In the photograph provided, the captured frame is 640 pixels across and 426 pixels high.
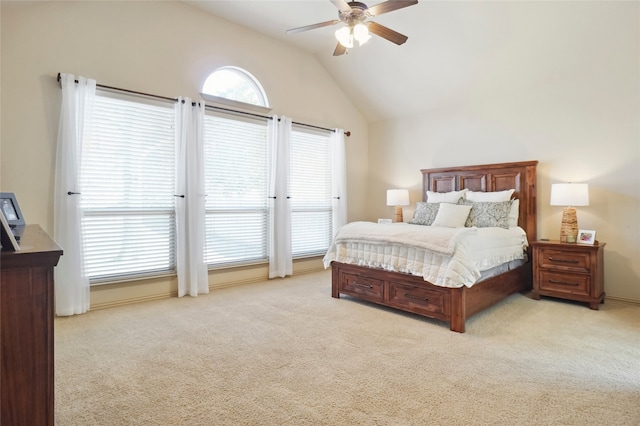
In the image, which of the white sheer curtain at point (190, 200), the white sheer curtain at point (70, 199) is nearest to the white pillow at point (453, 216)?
the white sheer curtain at point (190, 200)

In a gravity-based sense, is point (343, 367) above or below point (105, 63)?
below

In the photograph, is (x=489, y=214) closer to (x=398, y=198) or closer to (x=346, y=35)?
(x=398, y=198)

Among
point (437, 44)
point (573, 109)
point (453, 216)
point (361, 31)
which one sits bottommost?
point (453, 216)

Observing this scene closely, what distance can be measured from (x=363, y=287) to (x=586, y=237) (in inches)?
94.6

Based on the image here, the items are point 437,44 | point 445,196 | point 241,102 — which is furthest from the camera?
point 445,196

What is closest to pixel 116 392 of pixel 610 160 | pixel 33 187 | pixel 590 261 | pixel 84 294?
pixel 84 294

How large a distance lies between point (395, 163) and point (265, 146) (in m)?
2.32

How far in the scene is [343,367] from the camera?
7.15ft

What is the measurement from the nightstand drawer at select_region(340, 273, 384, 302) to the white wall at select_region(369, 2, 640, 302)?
2365 mm

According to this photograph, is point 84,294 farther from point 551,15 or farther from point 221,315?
point 551,15

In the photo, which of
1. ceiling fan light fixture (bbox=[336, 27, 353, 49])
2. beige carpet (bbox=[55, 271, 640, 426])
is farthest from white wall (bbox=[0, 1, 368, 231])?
ceiling fan light fixture (bbox=[336, 27, 353, 49])

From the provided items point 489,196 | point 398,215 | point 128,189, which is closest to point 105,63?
point 128,189

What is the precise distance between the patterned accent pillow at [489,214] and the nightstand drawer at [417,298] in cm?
150

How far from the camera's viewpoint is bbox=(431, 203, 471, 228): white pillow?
4090 millimetres
